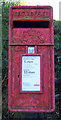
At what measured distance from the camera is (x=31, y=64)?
2254 mm

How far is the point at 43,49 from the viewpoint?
227 centimetres

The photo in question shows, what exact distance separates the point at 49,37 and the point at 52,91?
2.65 feet

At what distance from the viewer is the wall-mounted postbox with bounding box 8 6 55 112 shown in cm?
225

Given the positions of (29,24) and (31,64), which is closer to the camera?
(31,64)

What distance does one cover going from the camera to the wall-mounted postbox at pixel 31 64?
225 cm

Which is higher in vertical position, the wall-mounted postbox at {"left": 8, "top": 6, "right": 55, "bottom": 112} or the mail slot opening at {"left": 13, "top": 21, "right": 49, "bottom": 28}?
the mail slot opening at {"left": 13, "top": 21, "right": 49, "bottom": 28}

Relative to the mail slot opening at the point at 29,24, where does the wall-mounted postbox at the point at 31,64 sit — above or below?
below

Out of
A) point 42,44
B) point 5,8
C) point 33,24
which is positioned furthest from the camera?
point 5,8

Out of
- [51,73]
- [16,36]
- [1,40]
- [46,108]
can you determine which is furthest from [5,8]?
[46,108]

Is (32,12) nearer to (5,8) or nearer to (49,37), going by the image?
(49,37)

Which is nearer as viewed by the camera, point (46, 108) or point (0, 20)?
point (46, 108)

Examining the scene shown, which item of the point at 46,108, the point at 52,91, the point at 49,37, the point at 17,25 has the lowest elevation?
the point at 46,108

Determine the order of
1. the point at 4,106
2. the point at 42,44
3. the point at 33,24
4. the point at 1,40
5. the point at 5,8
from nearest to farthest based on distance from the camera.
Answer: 1. the point at 42,44
2. the point at 33,24
3. the point at 4,106
4. the point at 1,40
5. the point at 5,8

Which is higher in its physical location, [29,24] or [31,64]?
[29,24]
